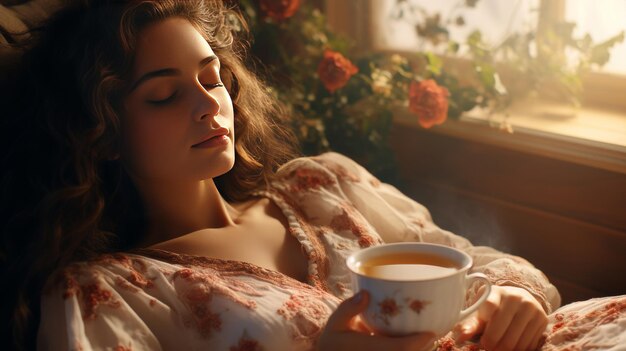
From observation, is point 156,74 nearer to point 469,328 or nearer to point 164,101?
point 164,101

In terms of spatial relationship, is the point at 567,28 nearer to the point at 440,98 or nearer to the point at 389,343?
the point at 440,98

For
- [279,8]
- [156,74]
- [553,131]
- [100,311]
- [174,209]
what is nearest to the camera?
[100,311]

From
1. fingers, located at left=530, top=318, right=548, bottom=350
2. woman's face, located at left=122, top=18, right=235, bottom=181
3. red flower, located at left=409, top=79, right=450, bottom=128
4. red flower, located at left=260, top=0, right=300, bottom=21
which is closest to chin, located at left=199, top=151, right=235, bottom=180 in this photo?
woman's face, located at left=122, top=18, right=235, bottom=181

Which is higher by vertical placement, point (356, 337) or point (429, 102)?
point (429, 102)

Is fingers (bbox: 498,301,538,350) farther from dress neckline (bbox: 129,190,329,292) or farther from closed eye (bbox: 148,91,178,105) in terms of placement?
closed eye (bbox: 148,91,178,105)

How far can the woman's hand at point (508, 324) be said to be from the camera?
1.14 meters

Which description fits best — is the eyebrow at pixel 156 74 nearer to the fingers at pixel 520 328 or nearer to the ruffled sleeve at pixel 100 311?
the ruffled sleeve at pixel 100 311

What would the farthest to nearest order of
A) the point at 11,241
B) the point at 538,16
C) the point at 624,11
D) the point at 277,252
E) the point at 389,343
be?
the point at 538,16
the point at 624,11
the point at 277,252
the point at 11,241
the point at 389,343

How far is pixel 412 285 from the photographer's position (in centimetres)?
89

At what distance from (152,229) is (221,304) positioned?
26 cm

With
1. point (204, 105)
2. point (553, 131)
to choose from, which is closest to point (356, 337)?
point (204, 105)

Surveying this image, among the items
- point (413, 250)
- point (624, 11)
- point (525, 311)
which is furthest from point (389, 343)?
point (624, 11)

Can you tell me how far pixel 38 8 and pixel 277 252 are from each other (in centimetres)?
62

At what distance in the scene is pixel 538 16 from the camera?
76.2 inches
